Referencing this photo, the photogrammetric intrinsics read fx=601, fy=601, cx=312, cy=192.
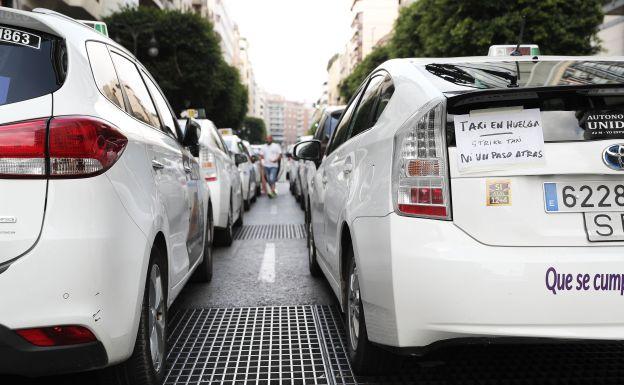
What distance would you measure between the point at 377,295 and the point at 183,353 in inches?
57.7

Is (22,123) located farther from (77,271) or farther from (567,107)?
(567,107)

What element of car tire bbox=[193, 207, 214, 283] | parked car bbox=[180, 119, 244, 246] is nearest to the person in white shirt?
parked car bbox=[180, 119, 244, 246]

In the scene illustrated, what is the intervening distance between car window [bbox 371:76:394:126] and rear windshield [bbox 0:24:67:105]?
4.94 ft

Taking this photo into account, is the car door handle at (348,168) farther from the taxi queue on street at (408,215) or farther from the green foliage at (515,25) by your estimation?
the green foliage at (515,25)

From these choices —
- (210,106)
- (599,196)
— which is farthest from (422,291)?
(210,106)

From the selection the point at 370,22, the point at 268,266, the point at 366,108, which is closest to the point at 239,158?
the point at 268,266

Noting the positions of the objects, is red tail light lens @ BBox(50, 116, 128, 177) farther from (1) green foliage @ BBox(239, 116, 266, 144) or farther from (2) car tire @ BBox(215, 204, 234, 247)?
(1) green foliage @ BBox(239, 116, 266, 144)

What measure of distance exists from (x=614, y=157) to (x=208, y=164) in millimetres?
5214

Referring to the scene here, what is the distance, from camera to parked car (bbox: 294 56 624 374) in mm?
2246

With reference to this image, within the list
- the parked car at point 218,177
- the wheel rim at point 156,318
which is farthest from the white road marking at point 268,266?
the wheel rim at point 156,318

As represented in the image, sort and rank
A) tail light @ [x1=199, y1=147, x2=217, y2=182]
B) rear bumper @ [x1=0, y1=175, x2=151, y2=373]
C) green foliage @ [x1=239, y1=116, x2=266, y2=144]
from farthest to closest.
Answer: green foliage @ [x1=239, y1=116, x2=266, y2=144] < tail light @ [x1=199, y1=147, x2=217, y2=182] < rear bumper @ [x1=0, y1=175, x2=151, y2=373]

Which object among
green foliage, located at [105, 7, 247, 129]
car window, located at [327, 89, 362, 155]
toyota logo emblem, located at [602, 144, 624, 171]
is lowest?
toyota logo emblem, located at [602, 144, 624, 171]

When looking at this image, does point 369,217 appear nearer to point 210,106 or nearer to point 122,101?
point 122,101

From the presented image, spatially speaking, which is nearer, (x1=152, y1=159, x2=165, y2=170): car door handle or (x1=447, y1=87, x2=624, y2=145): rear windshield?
(x1=447, y1=87, x2=624, y2=145): rear windshield
